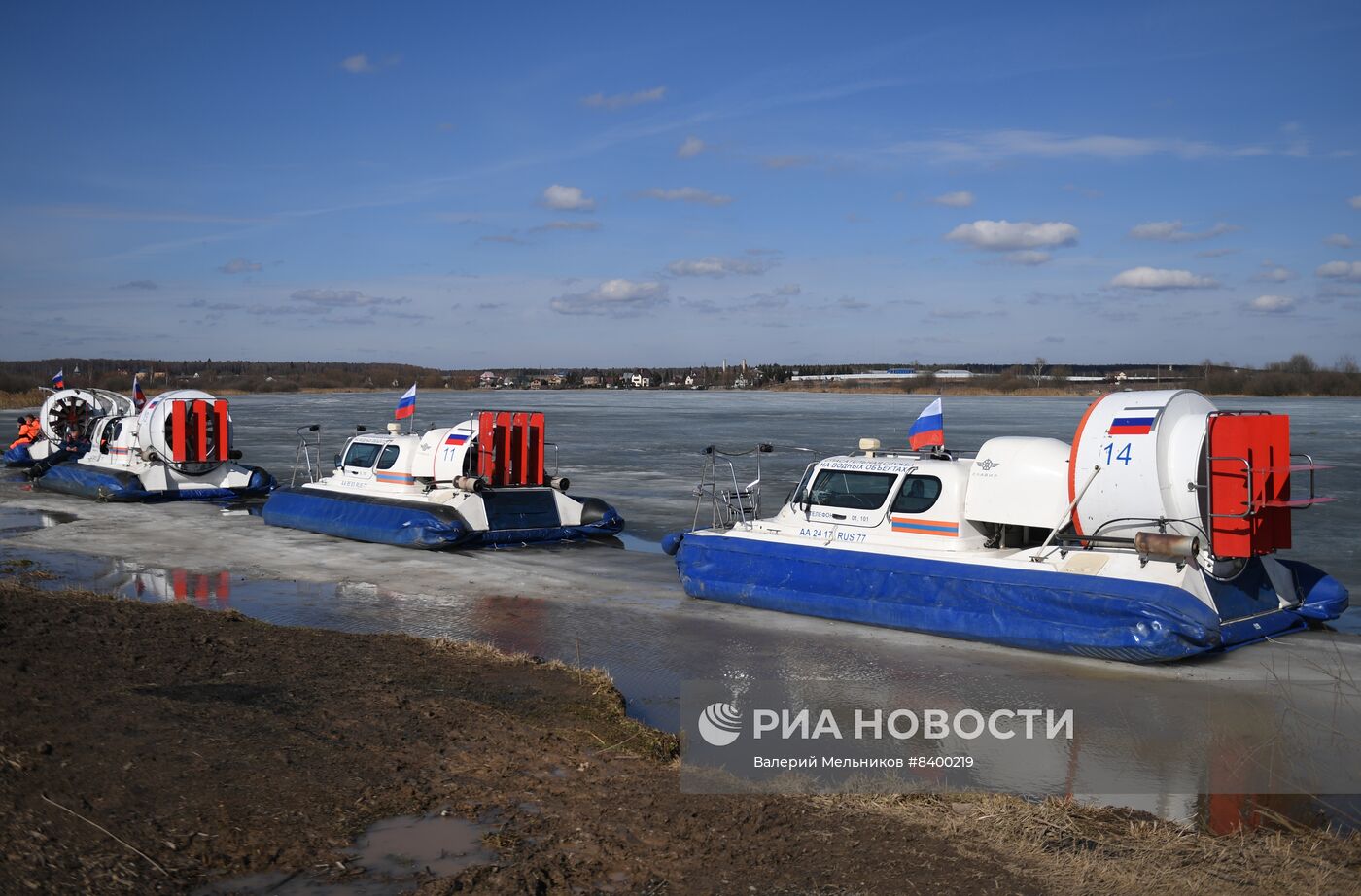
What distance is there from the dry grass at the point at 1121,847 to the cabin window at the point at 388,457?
13.8 meters

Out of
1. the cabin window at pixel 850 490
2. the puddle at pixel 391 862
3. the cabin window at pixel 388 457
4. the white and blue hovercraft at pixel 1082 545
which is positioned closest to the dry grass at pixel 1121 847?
the puddle at pixel 391 862

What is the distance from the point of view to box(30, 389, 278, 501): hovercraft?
2355 centimetres

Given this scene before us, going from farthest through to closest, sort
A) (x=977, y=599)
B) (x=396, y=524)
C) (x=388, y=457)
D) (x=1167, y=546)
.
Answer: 1. (x=388, y=457)
2. (x=396, y=524)
3. (x=977, y=599)
4. (x=1167, y=546)

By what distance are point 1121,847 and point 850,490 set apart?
7.44 meters

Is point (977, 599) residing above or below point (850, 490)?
below

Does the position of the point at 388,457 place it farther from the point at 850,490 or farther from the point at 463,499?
the point at 850,490

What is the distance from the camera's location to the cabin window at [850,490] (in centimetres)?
1271

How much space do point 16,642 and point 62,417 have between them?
26.4 meters

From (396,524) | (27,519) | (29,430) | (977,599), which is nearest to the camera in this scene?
(977,599)

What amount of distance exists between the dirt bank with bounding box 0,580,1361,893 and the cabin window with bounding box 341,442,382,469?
449 inches

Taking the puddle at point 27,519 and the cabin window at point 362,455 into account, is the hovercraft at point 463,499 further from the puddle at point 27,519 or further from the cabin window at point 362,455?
the puddle at point 27,519

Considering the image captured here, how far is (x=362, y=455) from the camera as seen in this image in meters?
19.5

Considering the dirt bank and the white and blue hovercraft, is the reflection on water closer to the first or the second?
the white and blue hovercraft

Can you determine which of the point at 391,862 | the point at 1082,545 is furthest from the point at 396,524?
the point at 391,862
